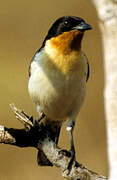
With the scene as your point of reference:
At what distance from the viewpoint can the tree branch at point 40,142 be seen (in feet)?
9.69

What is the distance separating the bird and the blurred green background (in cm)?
162

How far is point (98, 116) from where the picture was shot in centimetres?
569

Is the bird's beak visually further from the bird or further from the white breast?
the white breast

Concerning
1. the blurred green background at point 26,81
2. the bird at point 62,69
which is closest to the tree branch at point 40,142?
the bird at point 62,69

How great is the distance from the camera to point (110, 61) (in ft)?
4.84

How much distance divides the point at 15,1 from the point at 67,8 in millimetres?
660

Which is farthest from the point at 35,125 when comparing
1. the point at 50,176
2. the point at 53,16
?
the point at 53,16

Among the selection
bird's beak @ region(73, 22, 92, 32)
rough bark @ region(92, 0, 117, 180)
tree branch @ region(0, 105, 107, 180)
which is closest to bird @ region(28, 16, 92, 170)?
bird's beak @ region(73, 22, 92, 32)

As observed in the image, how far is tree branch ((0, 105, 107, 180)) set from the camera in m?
2.95

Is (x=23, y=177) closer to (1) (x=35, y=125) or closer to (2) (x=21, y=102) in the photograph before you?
(2) (x=21, y=102)

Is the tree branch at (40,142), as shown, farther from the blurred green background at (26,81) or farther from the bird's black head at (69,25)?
the blurred green background at (26,81)

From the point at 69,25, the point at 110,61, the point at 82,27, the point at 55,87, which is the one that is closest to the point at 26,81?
the point at 55,87

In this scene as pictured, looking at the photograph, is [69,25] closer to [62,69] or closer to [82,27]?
[82,27]

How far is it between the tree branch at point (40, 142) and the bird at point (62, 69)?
345 mm
